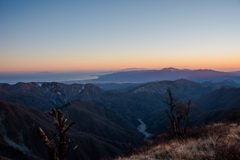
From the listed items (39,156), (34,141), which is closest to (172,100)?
(39,156)

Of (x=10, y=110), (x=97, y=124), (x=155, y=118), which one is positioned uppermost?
(x=10, y=110)

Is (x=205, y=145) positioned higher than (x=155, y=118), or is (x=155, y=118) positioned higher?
(x=205, y=145)

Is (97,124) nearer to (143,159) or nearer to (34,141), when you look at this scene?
(34,141)

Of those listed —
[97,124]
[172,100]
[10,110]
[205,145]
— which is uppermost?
[205,145]

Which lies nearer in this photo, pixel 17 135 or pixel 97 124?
pixel 17 135

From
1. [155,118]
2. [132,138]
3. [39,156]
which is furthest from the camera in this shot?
[155,118]

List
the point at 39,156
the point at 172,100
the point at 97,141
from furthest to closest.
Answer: the point at 97,141, the point at 39,156, the point at 172,100

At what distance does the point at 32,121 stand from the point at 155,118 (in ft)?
396

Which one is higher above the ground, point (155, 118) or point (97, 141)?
point (97, 141)

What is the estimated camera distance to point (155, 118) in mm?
189625

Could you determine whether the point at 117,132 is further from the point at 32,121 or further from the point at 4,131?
the point at 4,131

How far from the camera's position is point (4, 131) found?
91.2 m

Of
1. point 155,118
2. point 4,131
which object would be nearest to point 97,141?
point 4,131

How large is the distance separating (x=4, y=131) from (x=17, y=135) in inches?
254
